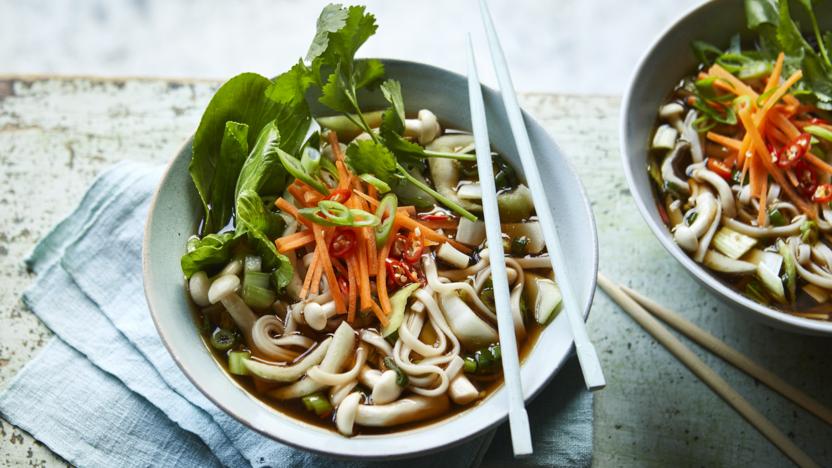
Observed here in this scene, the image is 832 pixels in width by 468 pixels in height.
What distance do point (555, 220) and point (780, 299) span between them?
69 cm

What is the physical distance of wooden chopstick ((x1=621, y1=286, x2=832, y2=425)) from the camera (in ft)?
7.94

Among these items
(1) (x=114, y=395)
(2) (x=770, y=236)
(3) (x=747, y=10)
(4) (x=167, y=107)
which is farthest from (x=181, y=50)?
(2) (x=770, y=236)

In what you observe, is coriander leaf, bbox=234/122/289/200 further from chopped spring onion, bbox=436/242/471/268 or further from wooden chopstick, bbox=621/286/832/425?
wooden chopstick, bbox=621/286/832/425

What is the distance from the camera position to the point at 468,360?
7.05ft

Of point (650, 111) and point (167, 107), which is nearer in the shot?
point (650, 111)

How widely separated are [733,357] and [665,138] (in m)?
0.73

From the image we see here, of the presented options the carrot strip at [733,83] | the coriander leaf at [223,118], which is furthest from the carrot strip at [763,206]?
the coriander leaf at [223,118]

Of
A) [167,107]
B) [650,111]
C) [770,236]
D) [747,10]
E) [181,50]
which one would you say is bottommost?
[770,236]

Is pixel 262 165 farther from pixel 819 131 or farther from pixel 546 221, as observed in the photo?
pixel 819 131

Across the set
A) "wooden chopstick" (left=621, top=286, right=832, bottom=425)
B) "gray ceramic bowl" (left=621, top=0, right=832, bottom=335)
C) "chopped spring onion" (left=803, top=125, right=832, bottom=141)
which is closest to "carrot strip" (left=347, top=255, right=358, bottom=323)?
"gray ceramic bowl" (left=621, top=0, right=832, bottom=335)

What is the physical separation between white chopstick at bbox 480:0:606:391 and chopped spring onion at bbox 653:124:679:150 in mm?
520

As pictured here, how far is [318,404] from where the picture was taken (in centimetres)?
208

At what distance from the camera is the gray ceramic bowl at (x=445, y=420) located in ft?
6.39

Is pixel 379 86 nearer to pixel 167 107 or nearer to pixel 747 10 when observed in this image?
pixel 167 107
